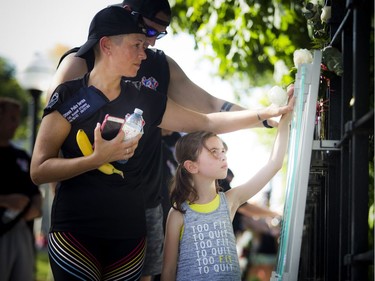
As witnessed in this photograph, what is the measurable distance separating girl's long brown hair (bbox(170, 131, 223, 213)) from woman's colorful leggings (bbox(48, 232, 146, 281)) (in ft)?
1.41

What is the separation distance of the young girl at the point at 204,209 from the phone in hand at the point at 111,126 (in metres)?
0.62

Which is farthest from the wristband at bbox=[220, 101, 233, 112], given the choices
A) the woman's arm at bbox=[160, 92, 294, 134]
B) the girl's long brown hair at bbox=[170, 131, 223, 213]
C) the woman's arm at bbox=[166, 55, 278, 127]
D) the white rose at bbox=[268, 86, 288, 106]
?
the white rose at bbox=[268, 86, 288, 106]

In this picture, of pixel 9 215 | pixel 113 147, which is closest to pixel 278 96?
pixel 113 147

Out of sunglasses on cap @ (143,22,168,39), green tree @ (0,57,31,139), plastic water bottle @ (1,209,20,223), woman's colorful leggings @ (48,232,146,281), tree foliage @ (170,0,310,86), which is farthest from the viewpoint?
green tree @ (0,57,31,139)

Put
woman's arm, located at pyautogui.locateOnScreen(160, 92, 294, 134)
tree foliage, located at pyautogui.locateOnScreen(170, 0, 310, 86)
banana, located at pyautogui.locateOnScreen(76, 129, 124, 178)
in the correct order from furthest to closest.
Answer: tree foliage, located at pyautogui.locateOnScreen(170, 0, 310, 86) → woman's arm, located at pyautogui.locateOnScreen(160, 92, 294, 134) → banana, located at pyautogui.locateOnScreen(76, 129, 124, 178)

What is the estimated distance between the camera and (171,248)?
396 centimetres

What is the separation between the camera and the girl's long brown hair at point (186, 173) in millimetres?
4102

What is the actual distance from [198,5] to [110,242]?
15.5 feet

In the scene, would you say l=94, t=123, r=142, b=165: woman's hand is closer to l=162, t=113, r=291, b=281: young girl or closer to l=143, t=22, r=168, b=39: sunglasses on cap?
l=162, t=113, r=291, b=281: young girl

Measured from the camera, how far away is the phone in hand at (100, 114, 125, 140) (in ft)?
12.0

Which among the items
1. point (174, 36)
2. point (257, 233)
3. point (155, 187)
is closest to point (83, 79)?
point (155, 187)

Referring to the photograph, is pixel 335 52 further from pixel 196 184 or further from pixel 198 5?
Answer: pixel 198 5

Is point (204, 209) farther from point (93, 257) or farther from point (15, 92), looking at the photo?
point (15, 92)

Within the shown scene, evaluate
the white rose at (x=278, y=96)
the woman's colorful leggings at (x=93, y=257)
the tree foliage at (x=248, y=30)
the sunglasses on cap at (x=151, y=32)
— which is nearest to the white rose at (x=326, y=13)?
the white rose at (x=278, y=96)
